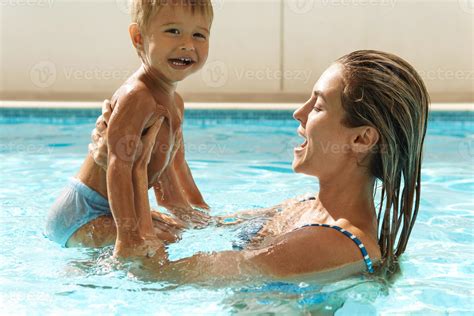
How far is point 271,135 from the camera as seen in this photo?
8242 mm

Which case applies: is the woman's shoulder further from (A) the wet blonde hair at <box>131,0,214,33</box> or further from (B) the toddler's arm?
(A) the wet blonde hair at <box>131,0,214,33</box>

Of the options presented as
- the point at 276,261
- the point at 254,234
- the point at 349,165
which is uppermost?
the point at 349,165

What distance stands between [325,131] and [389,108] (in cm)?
27

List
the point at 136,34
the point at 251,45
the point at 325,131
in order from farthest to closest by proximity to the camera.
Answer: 1. the point at 251,45
2. the point at 136,34
3. the point at 325,131

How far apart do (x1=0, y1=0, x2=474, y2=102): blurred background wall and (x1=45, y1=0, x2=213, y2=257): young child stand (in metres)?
7.27

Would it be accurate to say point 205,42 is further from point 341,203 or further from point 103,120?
point 341,203

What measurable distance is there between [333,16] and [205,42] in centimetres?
780

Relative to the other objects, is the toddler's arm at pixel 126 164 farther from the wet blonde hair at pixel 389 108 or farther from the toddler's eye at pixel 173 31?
the wet blonde hair at pixel 389 108

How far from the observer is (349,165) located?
2881 mm

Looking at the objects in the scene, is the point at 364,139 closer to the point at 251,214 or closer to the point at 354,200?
the point at 354,200

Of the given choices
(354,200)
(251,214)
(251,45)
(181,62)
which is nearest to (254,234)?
(251,214)

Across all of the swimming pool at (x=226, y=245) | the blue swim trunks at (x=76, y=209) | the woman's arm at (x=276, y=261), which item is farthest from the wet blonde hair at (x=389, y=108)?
the blue swim trunks at (x=76, y=209)

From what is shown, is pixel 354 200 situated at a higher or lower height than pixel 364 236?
higher

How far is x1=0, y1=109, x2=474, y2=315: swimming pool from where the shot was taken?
2.94m
